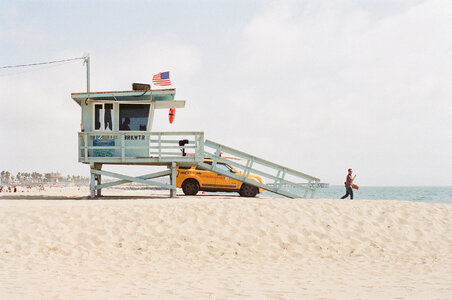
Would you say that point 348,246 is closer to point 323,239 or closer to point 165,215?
point 323,239

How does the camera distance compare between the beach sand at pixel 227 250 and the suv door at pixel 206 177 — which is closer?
the beach sand at pixel 227 250

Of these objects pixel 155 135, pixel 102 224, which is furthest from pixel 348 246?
pixel 155 135

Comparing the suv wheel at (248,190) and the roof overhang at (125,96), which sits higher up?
the roof overhang at (125,96)

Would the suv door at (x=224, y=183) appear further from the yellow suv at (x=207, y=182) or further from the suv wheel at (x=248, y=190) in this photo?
the suv wheel at (x=248, y=190)

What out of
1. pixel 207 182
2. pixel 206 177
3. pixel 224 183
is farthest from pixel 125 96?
pixel 224 183

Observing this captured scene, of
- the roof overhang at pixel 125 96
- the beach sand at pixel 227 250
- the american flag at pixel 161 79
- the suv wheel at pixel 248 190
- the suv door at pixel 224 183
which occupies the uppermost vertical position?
the american flag at pixel 161 79

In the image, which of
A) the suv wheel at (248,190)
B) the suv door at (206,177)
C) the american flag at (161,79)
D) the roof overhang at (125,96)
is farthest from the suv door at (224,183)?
the american flag at (161,79)

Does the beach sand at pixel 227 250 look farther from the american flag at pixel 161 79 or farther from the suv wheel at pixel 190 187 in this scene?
the suv wheel at pixel 190 187

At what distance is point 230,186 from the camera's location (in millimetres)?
18547

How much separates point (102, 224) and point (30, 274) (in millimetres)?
3282

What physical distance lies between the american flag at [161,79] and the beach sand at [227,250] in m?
6.29

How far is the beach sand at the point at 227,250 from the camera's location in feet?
19.5

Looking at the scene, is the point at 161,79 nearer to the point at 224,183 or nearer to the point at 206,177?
the point at 206,177

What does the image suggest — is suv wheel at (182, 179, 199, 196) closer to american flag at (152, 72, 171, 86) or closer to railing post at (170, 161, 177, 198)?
railing post at (170, 161, 177, 198)
